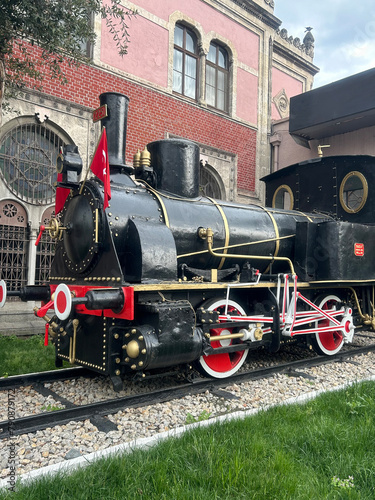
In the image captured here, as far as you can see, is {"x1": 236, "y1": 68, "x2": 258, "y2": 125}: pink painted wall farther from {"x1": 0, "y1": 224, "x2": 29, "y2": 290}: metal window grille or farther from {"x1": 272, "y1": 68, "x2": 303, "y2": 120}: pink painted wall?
{"x1": 0, "y1": 224, "x2": 29, "y2": 290}: metal window grille

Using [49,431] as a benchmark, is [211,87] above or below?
above

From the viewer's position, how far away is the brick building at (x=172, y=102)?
29.3 feet

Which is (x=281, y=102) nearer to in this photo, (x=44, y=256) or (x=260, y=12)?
(x=260, y=12)

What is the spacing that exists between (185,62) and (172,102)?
4.93 ft

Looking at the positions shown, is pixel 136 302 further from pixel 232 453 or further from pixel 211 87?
pixel 211 87

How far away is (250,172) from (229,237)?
8.92 meters

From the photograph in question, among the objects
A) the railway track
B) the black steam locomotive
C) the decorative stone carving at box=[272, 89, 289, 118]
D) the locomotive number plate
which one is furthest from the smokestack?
the decorative stone carving at box=[272, 89, 289, 118]

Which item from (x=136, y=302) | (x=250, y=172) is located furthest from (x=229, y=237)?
(x=250, y=172)

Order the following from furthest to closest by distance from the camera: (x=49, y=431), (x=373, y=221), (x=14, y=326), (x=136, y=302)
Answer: (x=14, y=326) → (x=373, y=221) → (x=136, y=302) → (x=49, y=431)

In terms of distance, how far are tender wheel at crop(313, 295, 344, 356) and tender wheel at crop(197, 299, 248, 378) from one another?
1.62 meters

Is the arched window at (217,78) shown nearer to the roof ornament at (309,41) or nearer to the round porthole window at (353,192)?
the roof ornament at (309,41)

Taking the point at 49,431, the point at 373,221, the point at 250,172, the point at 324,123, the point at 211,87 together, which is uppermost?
the point at 211,87

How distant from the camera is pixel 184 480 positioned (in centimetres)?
255

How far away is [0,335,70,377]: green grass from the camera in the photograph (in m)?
5.40
